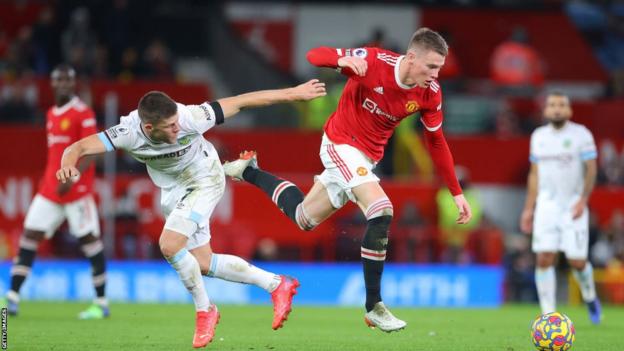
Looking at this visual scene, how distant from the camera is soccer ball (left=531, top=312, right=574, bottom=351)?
10.1 meters

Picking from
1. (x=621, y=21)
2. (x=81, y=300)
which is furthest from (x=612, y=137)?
(x=81, y=300)

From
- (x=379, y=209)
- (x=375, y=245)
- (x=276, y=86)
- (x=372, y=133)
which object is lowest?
(x=375, y=245)

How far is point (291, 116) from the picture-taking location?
72.5 feet

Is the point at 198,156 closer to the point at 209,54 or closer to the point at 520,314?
the point at 520,314

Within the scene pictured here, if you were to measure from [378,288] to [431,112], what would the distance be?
1.63 metres

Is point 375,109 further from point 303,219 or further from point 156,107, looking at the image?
point 156,107

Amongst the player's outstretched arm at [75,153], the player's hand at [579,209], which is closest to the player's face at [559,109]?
the player's hand at [579,209]

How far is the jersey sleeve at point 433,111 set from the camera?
10.9 metres

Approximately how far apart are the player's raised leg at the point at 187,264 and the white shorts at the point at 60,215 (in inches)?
151

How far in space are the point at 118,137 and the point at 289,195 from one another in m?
1.96

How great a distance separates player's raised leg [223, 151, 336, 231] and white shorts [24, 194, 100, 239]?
9.90 ft

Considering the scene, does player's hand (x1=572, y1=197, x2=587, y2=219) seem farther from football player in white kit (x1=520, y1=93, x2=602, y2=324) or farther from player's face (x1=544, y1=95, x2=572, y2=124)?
player's face (x1=544, y1=95, x2=572, y2=124)

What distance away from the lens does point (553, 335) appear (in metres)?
10.1

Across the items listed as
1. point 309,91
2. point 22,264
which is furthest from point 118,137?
point 22,264
